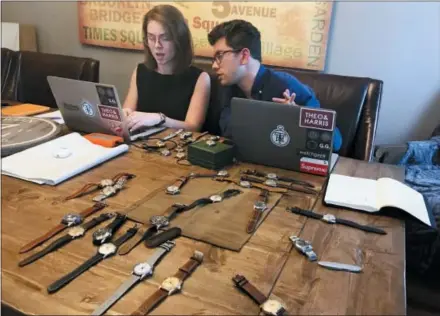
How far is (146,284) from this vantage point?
75cm

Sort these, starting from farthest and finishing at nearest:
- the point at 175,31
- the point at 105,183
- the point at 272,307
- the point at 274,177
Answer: the point at 175,31 < the point at 274,177 < the point at 105,183 < the point at 272,307

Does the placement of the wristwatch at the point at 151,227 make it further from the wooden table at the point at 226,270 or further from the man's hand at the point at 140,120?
the man's hand at the point at 140,120

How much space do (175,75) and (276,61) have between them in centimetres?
80

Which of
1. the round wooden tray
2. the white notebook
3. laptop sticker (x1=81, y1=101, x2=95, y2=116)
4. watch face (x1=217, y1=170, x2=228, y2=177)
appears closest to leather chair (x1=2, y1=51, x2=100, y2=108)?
the round wooden tray

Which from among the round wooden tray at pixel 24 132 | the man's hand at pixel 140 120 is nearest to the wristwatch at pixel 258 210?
the man's hand at pixel 140 120

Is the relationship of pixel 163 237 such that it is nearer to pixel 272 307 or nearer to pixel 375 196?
pixel 272 307

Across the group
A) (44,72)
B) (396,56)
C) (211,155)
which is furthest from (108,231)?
(396,56)

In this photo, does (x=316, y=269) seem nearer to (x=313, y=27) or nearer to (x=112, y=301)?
(x=112, y=301)

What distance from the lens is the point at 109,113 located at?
1.44 metres

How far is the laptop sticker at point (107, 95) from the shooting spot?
4.51 ft

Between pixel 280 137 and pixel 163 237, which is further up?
pixel 280 137

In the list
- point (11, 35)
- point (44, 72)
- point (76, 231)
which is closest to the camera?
point (76, 231)

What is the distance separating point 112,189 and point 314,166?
1.87ft

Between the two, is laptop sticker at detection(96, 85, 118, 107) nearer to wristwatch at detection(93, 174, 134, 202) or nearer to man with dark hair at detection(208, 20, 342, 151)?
wristwatch at detection(93, 174, 134, 202)
